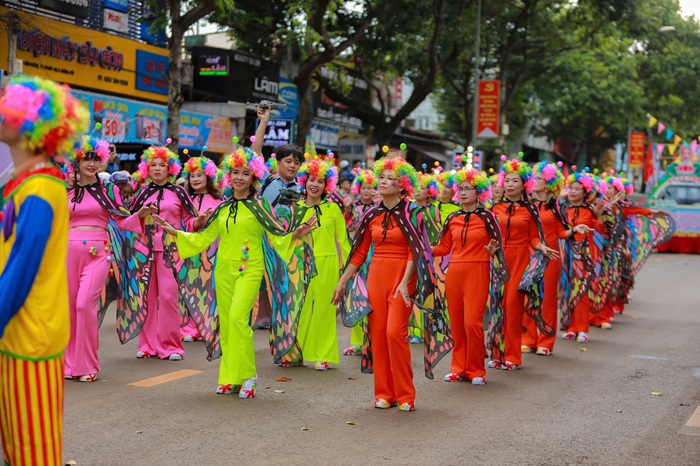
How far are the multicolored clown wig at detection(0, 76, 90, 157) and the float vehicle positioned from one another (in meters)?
28.1

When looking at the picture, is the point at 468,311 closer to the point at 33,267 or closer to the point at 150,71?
the point at 33,267

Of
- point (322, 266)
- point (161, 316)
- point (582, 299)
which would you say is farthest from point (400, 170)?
point (582, 299)

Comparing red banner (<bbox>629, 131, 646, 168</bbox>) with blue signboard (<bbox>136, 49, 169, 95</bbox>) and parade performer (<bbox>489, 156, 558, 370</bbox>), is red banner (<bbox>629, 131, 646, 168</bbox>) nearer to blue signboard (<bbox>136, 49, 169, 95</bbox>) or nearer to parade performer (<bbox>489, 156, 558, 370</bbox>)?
blue signboard (<bbox>136, 49, 169, 95</bbox>)


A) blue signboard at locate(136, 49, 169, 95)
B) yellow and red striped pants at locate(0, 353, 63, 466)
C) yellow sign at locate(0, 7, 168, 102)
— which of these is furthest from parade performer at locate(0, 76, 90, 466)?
blue signboard at locate(136, 49, 169, 95)

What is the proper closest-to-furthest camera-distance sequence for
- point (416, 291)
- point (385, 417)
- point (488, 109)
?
point (385, 417)
point (416, 291)
point (488, 109)

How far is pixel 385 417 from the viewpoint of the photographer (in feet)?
24.1

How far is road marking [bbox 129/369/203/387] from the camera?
832cm

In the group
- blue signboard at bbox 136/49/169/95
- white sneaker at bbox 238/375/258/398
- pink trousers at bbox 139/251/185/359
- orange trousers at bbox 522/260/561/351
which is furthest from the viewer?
blue signboard at bbox 136/49/169/95

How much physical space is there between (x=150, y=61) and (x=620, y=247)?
13138 mm

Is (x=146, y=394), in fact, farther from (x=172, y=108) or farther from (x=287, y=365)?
(x=172, y=108)

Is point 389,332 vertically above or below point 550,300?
above

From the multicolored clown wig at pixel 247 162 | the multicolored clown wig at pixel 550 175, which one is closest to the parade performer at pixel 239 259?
the multicolored clown wig at pixel 247 162

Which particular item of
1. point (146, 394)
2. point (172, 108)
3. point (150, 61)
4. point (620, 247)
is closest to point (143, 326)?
point (146, 394)

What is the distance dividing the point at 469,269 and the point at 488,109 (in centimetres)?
2393
